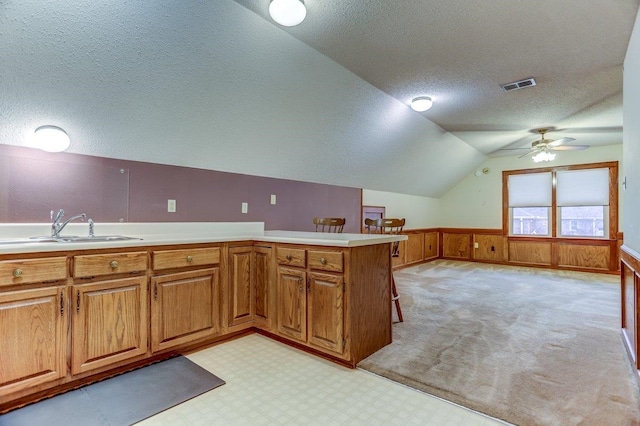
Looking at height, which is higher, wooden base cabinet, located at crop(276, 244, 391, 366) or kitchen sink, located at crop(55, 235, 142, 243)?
kitchen sink, located at crop(55, 235, 142, 243)

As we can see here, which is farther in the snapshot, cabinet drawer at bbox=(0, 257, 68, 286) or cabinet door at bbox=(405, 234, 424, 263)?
cabinet door at bbox=(405, 234, 424, 263)

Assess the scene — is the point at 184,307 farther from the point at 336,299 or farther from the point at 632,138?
the point at 632,138

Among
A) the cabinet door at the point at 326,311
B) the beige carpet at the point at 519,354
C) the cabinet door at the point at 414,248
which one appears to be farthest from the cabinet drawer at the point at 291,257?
the cabinet door at the point at 414,248

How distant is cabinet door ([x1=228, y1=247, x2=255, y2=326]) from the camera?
2.70m

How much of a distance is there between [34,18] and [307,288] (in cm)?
226

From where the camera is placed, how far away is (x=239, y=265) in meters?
2.76

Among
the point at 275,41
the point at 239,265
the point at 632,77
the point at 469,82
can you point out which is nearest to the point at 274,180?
the point at 239,265

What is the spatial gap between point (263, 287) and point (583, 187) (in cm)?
659

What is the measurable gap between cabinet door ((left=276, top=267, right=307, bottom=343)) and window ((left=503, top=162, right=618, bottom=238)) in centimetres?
612

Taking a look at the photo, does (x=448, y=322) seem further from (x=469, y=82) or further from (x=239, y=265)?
(x=469, y=82)

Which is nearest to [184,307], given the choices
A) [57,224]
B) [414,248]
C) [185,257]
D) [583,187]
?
[185,257]

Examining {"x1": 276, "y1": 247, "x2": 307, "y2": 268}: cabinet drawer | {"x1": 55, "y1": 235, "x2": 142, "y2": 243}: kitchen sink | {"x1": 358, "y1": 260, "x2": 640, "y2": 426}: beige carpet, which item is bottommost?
{"x1": 358, "y1": 260, "x2": 640, "y2": 426}: beige carpet

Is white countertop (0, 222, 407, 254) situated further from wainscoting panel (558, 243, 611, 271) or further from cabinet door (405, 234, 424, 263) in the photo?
wainscoting panel (558, 243, 611, 271)

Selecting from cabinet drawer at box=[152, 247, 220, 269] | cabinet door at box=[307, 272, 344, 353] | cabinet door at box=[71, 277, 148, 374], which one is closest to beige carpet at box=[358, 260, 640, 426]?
cabinet door at box=[307, 272, 344, 353]
